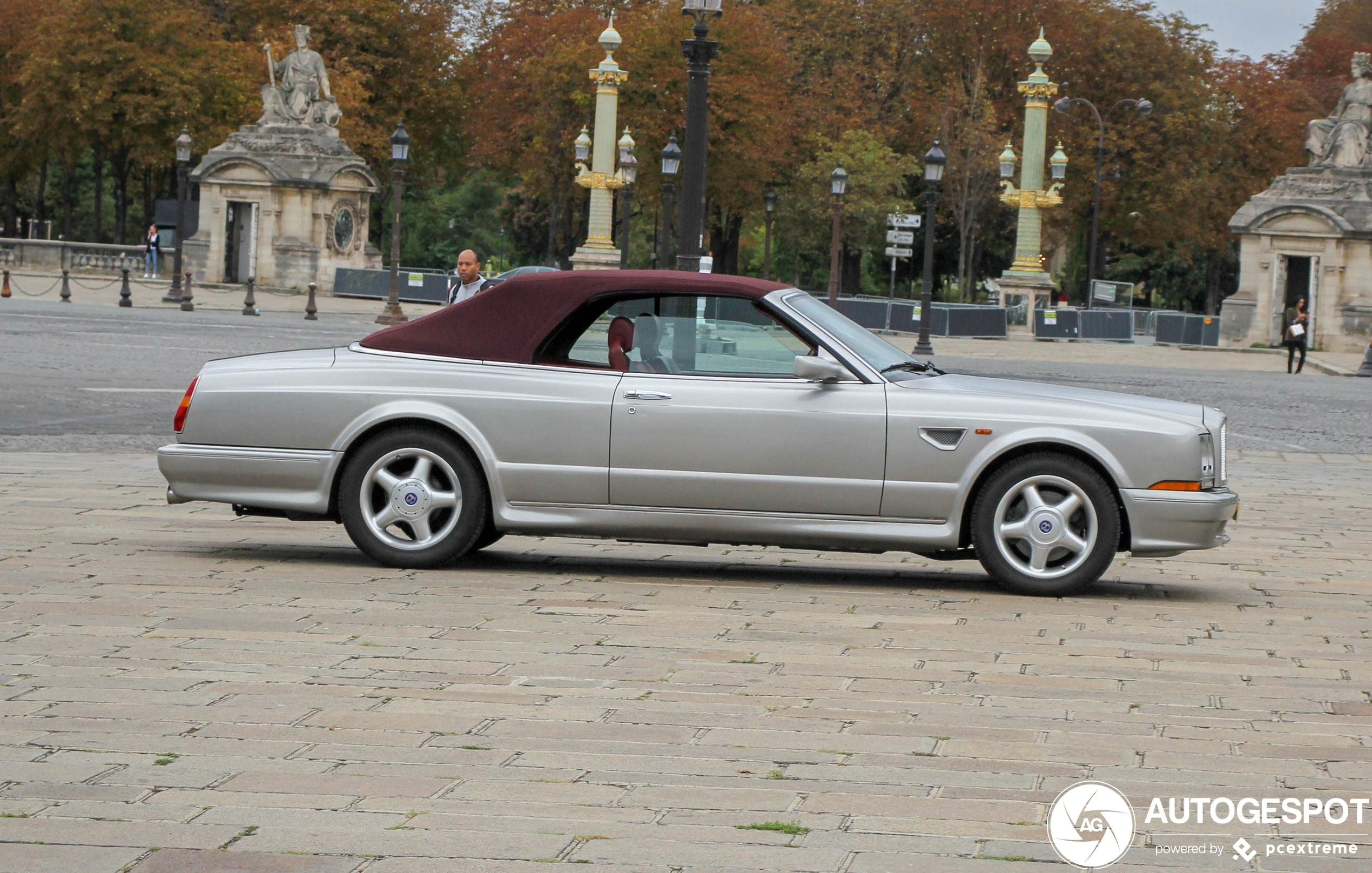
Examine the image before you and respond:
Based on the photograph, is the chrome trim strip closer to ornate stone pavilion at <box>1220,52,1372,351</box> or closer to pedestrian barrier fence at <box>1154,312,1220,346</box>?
ornate stone pavilion at <box>1220,52,1372,351</box>

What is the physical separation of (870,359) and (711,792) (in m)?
4.23

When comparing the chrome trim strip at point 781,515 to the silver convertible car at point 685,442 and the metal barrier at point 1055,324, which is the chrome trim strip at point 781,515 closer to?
the silver convertible car at point 685,442

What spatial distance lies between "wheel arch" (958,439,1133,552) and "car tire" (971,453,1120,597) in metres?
0.02

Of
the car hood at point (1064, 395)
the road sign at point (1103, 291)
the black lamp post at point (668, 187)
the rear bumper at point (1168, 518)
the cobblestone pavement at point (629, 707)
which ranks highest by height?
the black lamp post at point (668, 187)

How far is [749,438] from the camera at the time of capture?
870 centimetres

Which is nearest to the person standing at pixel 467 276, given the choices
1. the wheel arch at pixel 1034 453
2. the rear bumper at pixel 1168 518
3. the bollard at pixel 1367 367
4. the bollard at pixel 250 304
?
the wheel arch at pixel 1034 453

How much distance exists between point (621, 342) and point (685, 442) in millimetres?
643

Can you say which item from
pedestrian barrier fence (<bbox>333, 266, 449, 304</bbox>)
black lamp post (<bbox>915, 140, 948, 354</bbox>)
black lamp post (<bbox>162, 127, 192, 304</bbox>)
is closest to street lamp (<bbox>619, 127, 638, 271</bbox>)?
pedestrian barrier fence (<bbox>333, 266, 449, 304</bbox>)

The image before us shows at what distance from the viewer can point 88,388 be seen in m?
19.9

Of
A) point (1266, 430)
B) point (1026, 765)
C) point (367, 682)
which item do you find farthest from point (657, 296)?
point (1266, 430)

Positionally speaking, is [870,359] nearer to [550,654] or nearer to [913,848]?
[550,654]

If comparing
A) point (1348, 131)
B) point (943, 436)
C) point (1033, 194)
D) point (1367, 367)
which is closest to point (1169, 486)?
point (943, 436)

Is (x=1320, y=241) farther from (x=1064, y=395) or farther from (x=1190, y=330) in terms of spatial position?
(x=1064, y=395)

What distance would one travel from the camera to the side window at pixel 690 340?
29.2 ft
